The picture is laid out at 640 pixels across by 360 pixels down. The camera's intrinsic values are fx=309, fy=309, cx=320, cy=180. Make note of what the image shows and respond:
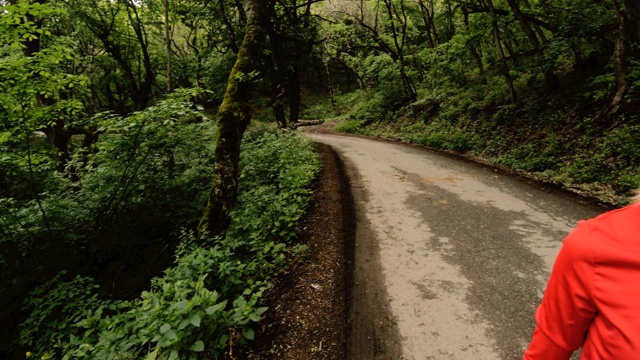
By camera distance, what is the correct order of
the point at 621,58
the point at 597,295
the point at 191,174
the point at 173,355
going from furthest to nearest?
the point at 191,174 < the point at 621,58 < the point at 173,355 < the point at 597,295

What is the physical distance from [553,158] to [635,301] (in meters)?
9.59

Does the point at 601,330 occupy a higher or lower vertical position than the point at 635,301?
lower

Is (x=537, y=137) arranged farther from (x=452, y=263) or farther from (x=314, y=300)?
(x=314, y=300)

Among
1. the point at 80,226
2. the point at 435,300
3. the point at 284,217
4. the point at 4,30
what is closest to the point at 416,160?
the point at 284,217

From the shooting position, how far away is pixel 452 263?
4.67 meters

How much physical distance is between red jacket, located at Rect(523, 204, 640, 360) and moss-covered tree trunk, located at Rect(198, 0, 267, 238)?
5324 mm

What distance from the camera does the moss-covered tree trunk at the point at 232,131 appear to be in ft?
19.8

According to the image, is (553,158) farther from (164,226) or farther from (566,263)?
(164,226)

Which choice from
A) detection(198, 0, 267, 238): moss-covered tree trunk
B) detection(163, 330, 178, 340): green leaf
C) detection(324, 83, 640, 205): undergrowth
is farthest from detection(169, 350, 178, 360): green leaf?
detection(324, 83, 640, 205): undergrowth

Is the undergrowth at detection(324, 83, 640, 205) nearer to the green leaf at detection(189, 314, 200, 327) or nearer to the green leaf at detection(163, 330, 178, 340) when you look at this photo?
the green leaf at detection(189, 314, 200, 327)

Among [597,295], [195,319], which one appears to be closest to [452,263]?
[195,319]

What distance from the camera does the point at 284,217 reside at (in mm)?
5723

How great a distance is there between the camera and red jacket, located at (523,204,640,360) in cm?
101

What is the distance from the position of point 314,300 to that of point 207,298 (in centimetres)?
137
